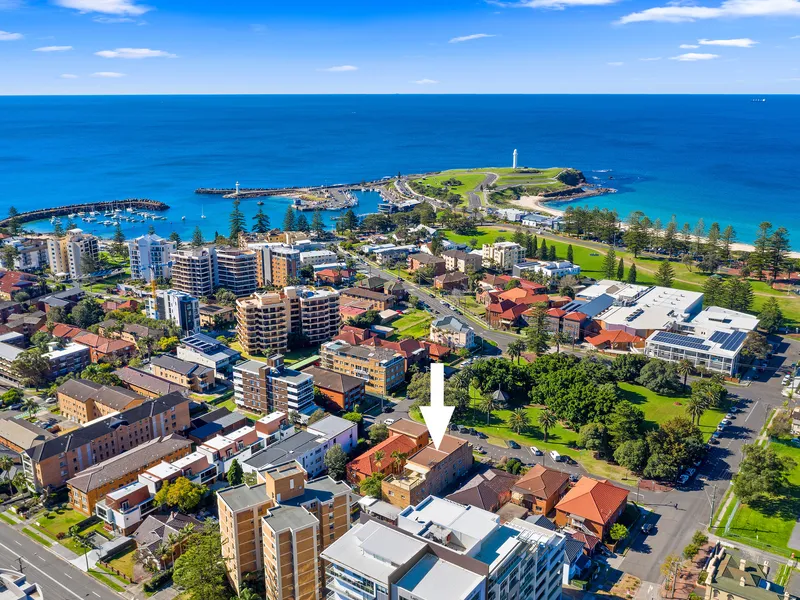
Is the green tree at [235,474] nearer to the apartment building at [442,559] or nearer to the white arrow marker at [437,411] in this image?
the white arrow marker at [437,411]

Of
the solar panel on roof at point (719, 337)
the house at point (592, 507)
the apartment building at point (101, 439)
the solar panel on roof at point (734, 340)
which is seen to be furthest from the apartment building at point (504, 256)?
the house at point (592, 507)

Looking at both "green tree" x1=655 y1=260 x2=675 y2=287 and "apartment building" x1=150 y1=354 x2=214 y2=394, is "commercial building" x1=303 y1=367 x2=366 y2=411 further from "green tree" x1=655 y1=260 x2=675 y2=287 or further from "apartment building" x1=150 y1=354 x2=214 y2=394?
"green tree" x1=655 y1=260 x2=675 y2=287

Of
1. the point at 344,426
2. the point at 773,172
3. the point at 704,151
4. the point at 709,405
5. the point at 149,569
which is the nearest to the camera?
the point at 149,569

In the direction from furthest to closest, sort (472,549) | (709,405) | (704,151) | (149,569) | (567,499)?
(704,151) → (709,405) → (567,499) → (149,569) → (472,549)

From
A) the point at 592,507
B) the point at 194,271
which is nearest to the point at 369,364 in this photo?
the point at 592,507

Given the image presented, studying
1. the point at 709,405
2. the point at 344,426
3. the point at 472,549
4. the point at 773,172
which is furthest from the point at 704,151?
the point at 472,549

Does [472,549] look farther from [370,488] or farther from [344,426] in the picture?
[344,426]

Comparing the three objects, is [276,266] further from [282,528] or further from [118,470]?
[282,528]

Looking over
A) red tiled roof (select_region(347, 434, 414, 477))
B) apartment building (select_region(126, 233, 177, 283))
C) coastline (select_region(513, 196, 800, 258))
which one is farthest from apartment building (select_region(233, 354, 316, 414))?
coastline (select_region(513, 196, 800, 258))
